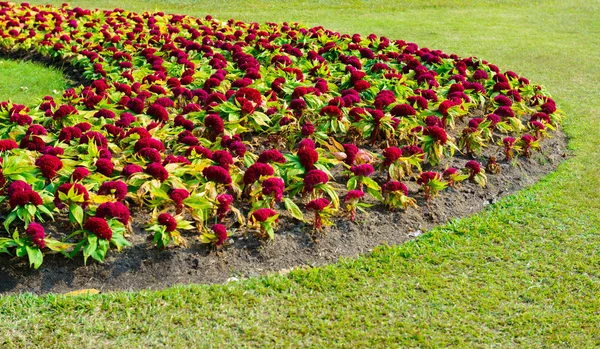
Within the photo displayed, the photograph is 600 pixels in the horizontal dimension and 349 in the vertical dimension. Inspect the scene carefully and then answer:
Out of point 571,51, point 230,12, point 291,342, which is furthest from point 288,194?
point 230,12

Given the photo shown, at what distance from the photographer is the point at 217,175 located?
474cm

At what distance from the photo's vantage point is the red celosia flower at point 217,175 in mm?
4730

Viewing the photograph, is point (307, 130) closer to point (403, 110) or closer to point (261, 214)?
point (403, 110)

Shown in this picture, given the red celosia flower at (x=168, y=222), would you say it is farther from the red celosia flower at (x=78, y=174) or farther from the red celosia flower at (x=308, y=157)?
the red celosia flower at (x=308, y=157)

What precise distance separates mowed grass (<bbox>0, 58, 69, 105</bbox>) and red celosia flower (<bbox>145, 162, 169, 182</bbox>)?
368cm

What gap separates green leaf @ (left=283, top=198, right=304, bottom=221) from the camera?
4.71 meters

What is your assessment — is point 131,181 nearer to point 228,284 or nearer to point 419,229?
point 228,284

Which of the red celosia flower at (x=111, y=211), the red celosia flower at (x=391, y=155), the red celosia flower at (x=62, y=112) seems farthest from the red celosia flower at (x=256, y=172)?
the red celosia flower at (x=62, y=112)

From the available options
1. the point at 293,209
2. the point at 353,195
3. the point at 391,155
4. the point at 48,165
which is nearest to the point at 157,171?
the point at 48,165

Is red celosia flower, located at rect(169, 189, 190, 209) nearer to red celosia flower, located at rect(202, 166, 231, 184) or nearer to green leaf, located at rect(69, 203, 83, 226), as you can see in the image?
red celosia flower, located at rect(202, 166, 231, 184)

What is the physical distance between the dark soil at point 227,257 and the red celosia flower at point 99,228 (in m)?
0.21

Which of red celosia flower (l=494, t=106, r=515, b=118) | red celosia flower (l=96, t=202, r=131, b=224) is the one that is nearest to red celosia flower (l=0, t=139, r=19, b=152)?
red celosia flower (l=96, t=202, r=131, b=224)

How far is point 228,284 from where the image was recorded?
13.7 feet

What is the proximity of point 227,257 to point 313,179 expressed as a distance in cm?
→ 90
